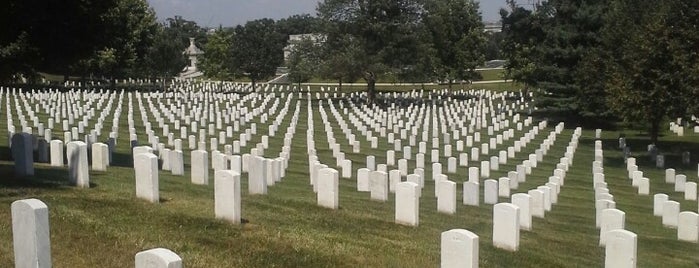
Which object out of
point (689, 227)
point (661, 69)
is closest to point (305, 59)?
point (661, 69)

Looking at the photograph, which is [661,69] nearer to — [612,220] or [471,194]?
A: [471,194]

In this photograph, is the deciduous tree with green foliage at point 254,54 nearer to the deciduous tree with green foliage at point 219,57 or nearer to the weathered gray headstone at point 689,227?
the deciduous tree with green foliage at point 219,57

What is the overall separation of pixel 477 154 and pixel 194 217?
17646mm

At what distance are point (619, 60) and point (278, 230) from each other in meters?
26.0

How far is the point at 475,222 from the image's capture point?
12320 mm

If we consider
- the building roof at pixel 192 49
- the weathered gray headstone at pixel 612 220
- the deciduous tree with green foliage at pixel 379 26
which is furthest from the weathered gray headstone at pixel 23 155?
the building roof at pixel 192 49

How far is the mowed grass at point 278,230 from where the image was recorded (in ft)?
25.6

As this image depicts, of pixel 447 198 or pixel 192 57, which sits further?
pixel 192 57

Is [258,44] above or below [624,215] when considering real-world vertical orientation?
above

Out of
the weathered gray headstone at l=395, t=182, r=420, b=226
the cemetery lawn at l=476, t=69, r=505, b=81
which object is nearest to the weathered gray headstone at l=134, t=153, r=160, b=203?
the weathered gray headstone at l=395, t=182, r=420, b=226

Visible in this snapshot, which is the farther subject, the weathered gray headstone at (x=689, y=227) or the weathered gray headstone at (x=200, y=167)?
the weathered gray headstone at (x=200, y=167)

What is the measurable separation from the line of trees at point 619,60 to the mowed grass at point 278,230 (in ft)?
36.3

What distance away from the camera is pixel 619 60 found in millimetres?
31656

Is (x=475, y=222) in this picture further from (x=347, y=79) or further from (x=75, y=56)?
(x=347, y=79)
